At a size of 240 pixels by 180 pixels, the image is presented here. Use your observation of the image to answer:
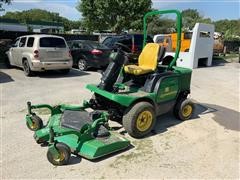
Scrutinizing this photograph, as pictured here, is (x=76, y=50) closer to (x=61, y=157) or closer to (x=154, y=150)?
(x=154, y=150)

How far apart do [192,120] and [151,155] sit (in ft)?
7.16

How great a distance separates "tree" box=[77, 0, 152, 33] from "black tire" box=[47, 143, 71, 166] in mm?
28922

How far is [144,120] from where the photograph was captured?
5238mm

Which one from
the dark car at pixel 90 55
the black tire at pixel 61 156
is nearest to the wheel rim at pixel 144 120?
Result: the black tire at pixel 61 156

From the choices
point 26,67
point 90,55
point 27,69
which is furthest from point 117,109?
point 90,55

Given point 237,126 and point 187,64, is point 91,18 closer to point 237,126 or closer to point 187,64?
point 187,64

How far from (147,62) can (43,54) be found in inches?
228


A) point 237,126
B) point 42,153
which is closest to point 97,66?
point 237,126

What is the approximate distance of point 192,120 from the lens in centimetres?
646

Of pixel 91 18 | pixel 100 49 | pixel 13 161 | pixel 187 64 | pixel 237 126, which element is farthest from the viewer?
pixel 91 18

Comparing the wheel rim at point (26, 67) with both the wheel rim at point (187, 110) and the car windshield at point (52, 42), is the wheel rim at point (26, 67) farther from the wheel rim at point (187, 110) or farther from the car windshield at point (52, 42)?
the wheel rim at point (187, 110)

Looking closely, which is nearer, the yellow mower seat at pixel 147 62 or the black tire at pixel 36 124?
the black tire at pixel 36 124

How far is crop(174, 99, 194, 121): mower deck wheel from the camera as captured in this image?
20.6ft

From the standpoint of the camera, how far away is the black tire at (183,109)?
6266mm
